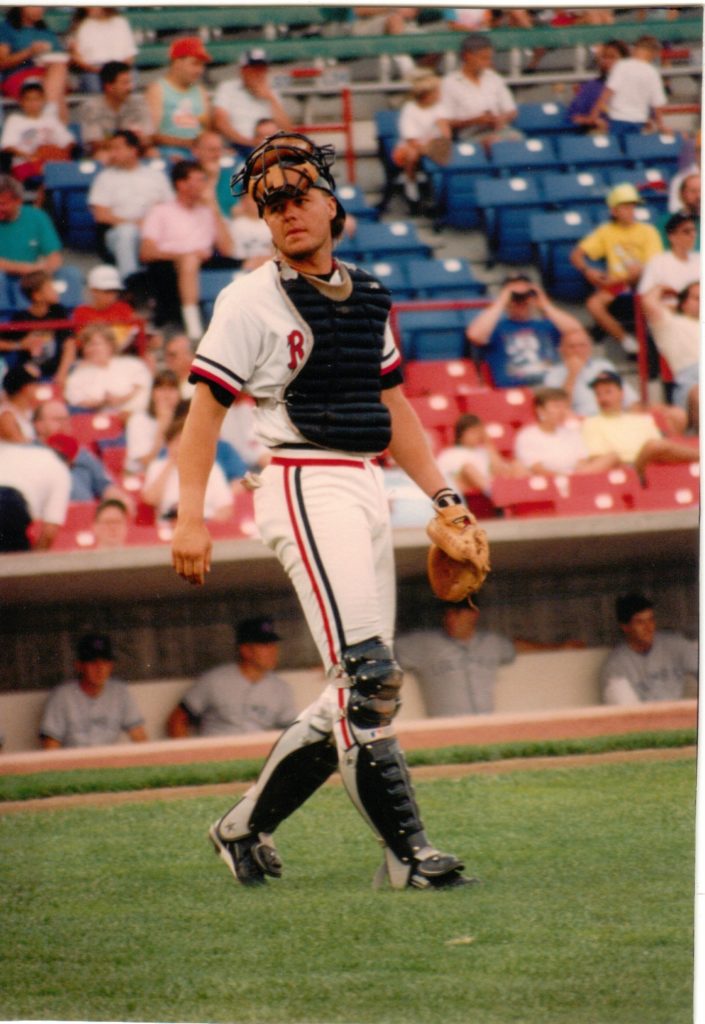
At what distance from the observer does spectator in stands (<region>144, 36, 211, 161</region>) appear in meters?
6.87

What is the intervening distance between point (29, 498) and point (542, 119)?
3.70 metres

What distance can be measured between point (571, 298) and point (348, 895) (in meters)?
4.42

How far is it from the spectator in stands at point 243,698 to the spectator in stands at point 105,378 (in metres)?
1.06

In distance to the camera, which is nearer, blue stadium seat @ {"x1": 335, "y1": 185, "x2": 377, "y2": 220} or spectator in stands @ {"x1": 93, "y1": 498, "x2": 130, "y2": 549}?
spectator in stands @ {"x1": 93, "y1": 498, "x2": 130, "y2": 549}

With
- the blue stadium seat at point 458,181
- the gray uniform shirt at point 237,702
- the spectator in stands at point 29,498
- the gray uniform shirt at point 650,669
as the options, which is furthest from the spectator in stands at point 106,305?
the gray uniform shirt at point 650,669

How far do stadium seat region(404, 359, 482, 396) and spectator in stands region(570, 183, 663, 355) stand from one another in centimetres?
68

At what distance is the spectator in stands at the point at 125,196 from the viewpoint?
257 inches

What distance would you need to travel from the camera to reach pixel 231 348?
276cm

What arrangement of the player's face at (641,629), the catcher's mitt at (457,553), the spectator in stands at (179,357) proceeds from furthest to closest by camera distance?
the spectator in stands at (179,357) → the player's face at (641,629) → the catcher's mitt at (457,553)

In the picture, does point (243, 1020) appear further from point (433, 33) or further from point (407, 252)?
point (433, 33)

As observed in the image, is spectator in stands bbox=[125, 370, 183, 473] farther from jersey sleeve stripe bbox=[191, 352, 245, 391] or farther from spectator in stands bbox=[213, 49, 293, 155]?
jersey sleeve stripe bbox=[191, 352, 245, 391]

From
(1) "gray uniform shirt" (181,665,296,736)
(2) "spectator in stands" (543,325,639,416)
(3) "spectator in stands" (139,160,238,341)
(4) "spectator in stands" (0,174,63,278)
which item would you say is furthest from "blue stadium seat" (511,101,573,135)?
(1) "gray uniform shirt" (181,665,296,736)

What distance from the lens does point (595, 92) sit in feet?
24.9

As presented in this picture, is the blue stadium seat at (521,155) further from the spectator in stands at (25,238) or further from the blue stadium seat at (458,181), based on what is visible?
the spectator in stands at (25,238)
